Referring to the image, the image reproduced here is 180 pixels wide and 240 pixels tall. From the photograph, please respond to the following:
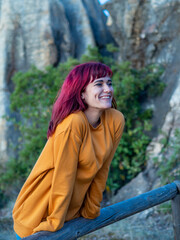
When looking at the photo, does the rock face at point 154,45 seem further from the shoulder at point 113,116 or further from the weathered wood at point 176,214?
the shoulder at point 113,116

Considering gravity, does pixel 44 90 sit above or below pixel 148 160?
above

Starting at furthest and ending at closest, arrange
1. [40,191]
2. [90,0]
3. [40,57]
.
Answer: [90,0], [40,57], [40,191]

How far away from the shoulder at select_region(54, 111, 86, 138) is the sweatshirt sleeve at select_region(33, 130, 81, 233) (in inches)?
0.9

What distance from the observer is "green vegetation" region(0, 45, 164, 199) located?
545 cm

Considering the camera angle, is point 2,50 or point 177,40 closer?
point 177,40

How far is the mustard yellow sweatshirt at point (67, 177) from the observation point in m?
1.61

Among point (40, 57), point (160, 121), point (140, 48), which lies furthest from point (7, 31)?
point (160, 121)

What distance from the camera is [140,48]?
6598 millimetres

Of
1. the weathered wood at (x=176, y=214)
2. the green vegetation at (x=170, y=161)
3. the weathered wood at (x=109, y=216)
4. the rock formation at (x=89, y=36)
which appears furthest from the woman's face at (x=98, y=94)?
the rock formation at (x=89, y=36)

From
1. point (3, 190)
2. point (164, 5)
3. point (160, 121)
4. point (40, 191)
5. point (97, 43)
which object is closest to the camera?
point (40, 191)

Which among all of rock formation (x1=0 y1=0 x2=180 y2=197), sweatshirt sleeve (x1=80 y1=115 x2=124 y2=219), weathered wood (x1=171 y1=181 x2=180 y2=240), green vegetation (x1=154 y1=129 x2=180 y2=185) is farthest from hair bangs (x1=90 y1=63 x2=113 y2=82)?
rock formation (x1=0 y1=0 x2=180 y2=197)

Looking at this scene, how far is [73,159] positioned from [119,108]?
4.09 meters

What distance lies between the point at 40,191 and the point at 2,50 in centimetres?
699

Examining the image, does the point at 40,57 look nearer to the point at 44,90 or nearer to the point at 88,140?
the point at 44,90
